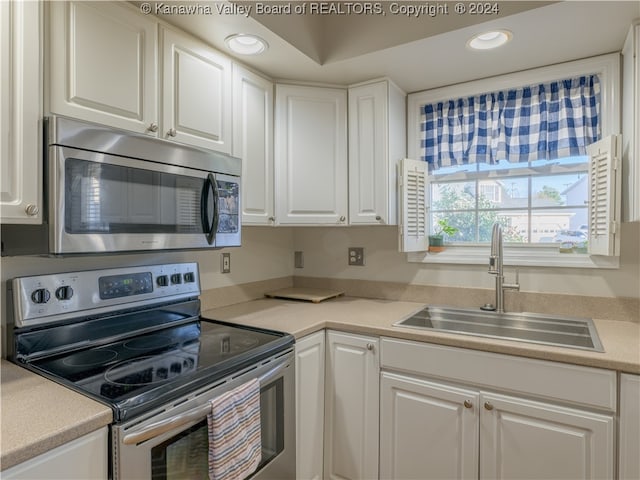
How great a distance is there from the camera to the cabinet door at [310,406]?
164 cm

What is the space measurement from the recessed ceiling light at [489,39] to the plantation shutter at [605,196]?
1.99 ft

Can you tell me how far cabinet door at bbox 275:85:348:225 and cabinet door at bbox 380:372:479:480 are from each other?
0.93 meters

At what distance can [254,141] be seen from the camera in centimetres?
192

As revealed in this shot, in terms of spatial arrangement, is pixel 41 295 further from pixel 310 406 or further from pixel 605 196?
pixel 605 196

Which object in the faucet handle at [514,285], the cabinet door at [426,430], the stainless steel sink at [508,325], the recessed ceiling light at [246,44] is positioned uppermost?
the recessed ceiling light at [246,44]

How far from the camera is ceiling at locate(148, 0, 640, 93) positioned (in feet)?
4.76

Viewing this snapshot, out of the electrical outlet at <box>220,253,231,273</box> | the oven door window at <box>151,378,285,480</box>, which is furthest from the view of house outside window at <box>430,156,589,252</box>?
the oven door window at <box>151,378,285,480</box>

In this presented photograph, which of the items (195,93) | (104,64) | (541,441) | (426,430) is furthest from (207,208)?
(541,441)

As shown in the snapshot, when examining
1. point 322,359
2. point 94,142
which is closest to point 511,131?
point 322,359

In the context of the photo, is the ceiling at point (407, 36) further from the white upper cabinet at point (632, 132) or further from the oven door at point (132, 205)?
the oven door at point (132, 205)

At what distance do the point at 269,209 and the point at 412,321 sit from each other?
915 millimetres

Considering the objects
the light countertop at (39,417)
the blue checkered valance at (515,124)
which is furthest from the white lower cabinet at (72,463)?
the blue checkered valance at (515,124)

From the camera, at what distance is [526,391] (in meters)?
1.39

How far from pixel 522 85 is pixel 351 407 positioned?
6.01ft
